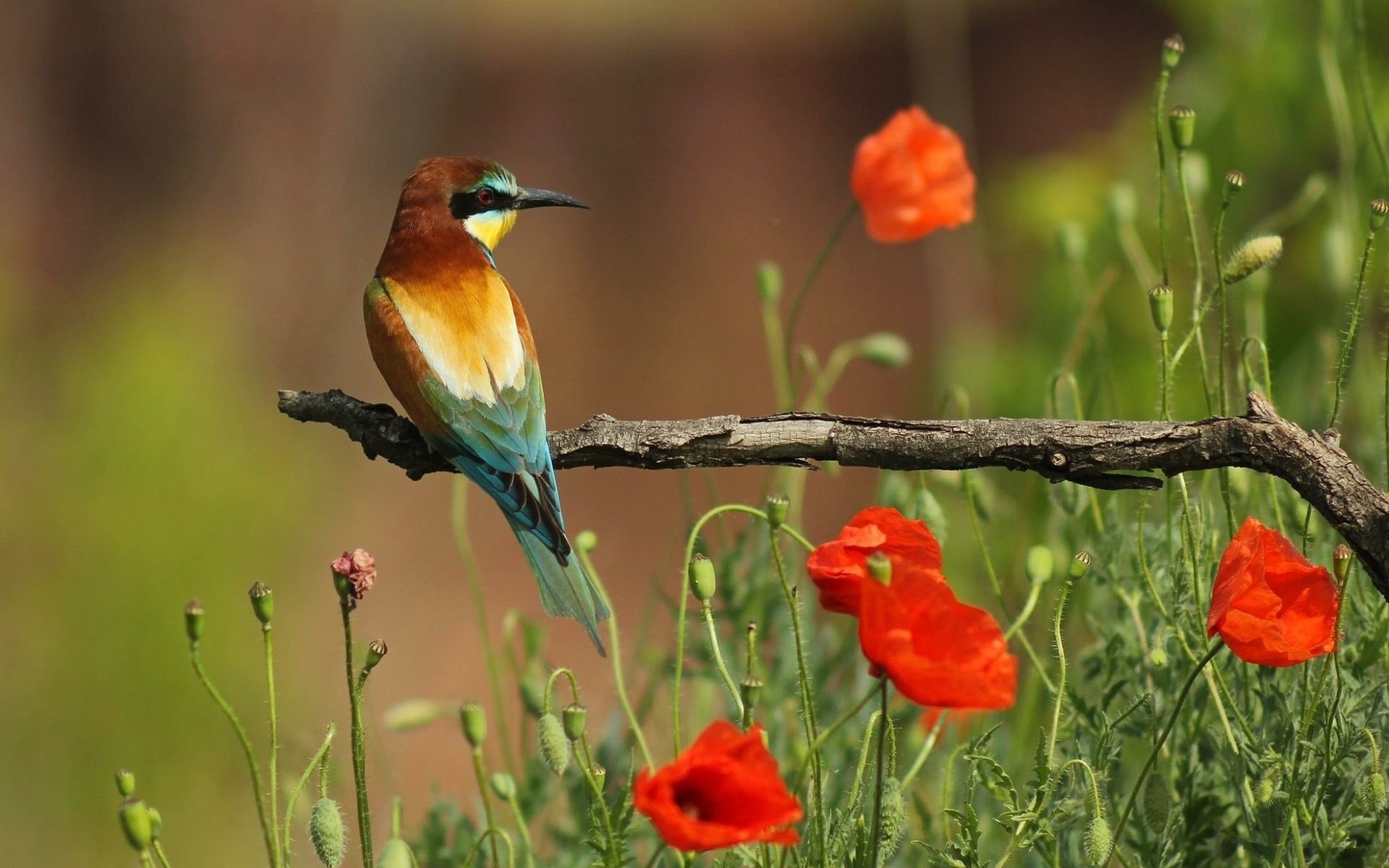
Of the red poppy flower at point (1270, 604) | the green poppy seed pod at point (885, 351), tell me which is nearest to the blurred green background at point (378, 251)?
the green poppy seed pod at point (885, 351)

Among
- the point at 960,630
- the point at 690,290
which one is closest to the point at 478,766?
the point at 960,630

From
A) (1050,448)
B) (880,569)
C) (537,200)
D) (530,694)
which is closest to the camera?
(880,569)

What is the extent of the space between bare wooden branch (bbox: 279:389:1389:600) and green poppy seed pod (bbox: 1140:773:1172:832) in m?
0.14

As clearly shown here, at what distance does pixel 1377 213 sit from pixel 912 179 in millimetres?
428

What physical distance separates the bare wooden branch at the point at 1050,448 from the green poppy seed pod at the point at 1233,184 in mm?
122

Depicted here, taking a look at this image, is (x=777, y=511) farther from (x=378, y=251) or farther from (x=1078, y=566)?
(x=378, y=251)

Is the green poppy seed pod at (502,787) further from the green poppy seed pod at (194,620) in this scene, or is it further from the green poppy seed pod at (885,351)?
the green poppy seed pod at (885,351)

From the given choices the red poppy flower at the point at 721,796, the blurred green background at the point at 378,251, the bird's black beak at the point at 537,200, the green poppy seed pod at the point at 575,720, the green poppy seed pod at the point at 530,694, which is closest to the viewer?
the red poppy flower at the point at 721,796

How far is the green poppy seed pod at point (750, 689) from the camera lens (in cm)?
57

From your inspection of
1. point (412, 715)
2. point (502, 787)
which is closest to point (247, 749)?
point (502, 787)

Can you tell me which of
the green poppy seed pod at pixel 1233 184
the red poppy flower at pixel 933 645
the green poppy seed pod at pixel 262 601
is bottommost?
the red poppy flower at pixel 933 645

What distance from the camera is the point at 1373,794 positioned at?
623mm

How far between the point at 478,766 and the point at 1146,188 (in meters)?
1.41

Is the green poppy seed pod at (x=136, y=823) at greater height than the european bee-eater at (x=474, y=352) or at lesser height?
lesser
